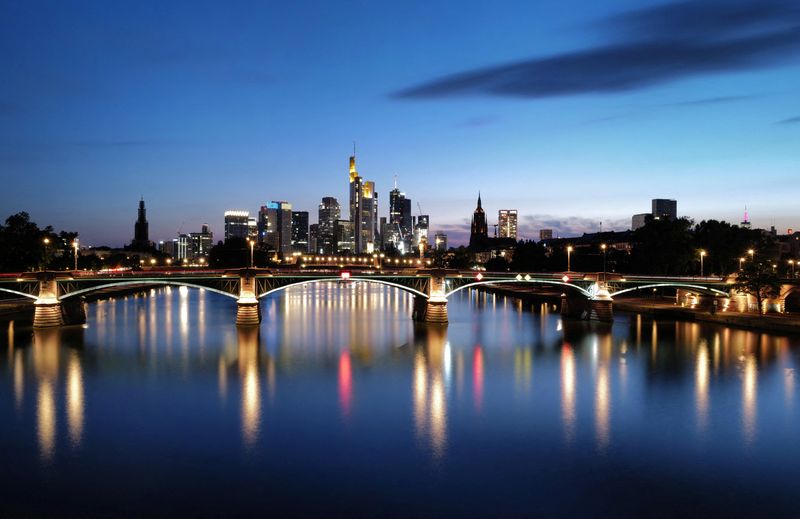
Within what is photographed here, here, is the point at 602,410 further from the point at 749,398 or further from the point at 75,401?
the point at 75,401

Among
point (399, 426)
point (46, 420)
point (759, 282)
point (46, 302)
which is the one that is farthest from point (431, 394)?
point (759, 282)

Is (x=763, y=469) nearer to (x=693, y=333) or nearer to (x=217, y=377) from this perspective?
(x=217, y=377)

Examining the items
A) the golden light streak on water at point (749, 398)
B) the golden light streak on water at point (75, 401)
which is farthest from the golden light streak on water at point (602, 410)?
the golden light streak on water at point (75, 401)

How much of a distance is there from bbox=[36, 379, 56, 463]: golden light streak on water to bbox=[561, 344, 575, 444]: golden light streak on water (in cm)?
2213

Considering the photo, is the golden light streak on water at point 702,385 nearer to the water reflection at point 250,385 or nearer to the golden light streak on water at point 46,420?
the water reflection at point 250,385

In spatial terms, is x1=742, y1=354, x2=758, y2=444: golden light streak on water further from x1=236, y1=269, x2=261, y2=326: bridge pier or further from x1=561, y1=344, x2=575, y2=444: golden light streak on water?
x1=236, y1=269, x2=261, y2=326: bridge pier

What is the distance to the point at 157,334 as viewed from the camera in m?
64.2

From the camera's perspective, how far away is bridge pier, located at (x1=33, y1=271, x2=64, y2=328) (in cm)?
6381

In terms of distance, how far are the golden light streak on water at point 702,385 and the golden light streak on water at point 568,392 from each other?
603cm

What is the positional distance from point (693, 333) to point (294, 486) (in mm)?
51031

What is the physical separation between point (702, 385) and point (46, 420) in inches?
1447

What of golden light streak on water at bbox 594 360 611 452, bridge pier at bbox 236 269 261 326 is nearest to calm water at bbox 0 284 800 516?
golden light streak on water at bbox 594 360 611 452

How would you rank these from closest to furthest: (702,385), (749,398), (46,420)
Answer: (46,420)
(749,398)
(702,385)

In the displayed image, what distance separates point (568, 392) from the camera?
129 feet
